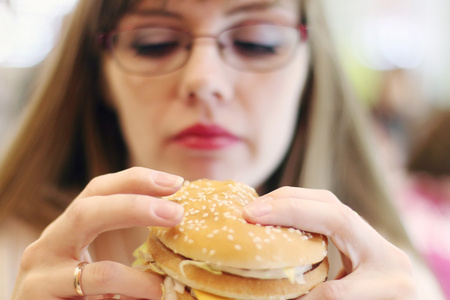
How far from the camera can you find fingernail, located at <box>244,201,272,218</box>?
893mm

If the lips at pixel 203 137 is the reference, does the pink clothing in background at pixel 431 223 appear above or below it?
below

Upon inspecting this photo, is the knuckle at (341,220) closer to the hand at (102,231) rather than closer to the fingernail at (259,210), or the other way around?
the fingernail at (259,210)

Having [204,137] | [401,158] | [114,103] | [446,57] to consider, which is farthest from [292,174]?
[446,57]

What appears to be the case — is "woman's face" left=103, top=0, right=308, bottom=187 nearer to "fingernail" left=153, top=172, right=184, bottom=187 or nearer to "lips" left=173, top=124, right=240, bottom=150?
"lips" left=173, top=124, right=240, bottom=150

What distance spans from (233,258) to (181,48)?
1.08m

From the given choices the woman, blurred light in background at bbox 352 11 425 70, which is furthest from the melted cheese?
blurred light in background at bbox 352 11 425 70

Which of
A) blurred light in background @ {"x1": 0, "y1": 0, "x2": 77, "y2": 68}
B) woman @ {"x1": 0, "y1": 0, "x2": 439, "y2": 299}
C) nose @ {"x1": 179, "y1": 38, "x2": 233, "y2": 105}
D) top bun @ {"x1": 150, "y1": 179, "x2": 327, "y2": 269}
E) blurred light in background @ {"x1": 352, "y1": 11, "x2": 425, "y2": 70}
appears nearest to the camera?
top bun @ {"x1": 150, "y1": 179, "x2": 327, "y2": 269}

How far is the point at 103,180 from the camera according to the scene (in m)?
1.00

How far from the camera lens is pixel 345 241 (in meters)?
0.94

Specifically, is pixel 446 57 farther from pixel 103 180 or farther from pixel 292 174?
pixel 103 180

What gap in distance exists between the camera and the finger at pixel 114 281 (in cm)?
92

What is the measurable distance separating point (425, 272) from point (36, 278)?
1800 millimetres

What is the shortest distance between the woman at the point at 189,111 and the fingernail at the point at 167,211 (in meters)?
0.56

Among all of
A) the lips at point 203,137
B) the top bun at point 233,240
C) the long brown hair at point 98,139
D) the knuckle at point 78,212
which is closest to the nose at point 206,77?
the lips at point 203,137
